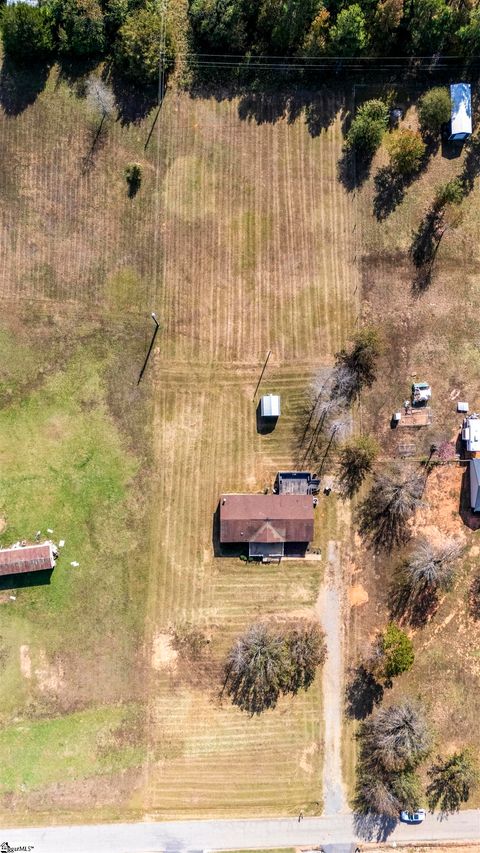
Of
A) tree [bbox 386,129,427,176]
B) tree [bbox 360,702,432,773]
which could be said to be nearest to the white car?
tree [bbox 360,702,432,773]

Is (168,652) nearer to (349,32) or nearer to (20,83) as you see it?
(20,83)

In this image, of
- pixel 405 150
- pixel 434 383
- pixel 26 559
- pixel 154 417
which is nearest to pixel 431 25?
pixel 405 150

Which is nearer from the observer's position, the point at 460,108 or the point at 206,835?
the point at 206,835

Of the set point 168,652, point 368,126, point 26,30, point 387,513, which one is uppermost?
point 26,30

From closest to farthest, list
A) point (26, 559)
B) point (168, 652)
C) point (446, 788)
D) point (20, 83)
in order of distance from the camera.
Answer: point (26, 559) < point (20, 83) < point (168, 652) < point (446, 788)

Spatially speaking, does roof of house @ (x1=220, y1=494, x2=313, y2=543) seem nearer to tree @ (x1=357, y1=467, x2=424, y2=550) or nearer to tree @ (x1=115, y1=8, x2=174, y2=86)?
tree @ (x1=357, y1=467, x2=424, y2=550)

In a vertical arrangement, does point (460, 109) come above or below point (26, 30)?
below


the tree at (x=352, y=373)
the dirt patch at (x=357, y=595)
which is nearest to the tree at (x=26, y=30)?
the tree at (x=352, y=373)
